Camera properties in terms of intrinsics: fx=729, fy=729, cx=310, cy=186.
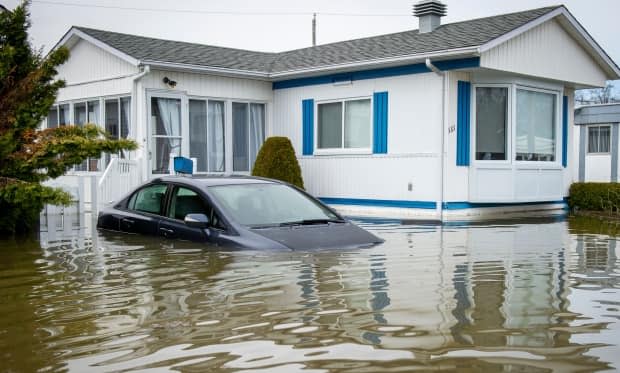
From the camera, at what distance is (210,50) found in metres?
20.3

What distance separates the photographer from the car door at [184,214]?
8.74 meters

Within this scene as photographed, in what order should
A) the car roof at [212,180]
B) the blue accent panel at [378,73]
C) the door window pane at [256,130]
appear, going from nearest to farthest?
the car roof at [212,180] → the blue accent panel at [378,73] → the door window pane at [256,130]

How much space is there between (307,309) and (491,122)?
1167 centimetres

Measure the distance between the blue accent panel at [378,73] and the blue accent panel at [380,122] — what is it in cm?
52

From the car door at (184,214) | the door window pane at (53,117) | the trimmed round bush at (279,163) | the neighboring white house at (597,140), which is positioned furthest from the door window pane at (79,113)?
the neighboring white house at (597,140)

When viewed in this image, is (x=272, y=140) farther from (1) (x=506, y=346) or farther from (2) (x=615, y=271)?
(1) (x=506, y=346)

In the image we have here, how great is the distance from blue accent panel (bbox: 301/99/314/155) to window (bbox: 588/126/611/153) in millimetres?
14962

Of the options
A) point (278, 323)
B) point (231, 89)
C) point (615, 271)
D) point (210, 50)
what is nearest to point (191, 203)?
point (278, 323)

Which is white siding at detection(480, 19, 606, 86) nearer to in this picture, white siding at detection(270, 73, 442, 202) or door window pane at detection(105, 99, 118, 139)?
white siding at detection(270, 73, 442, 202)

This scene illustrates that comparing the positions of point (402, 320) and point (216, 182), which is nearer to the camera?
point (402, 320)

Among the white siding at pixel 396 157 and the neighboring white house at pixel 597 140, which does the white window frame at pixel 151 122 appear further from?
the neighboring white house at pixel 597 140

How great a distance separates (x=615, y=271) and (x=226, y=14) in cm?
4239

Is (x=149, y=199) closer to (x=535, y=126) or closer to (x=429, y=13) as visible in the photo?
(x=535, y=126)

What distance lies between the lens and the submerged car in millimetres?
8383
